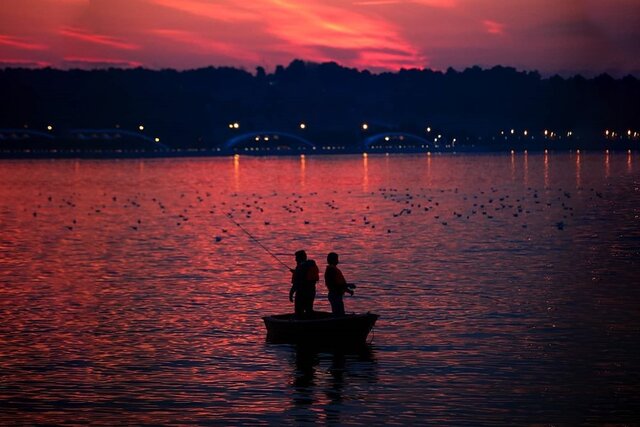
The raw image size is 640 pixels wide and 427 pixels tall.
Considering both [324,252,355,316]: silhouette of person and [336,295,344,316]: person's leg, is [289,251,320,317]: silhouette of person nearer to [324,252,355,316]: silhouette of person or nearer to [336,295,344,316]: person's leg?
[324,252,355,316]: silhouette of person

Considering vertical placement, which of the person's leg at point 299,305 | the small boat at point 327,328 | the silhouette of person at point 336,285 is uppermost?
the silhouette of person at point 336,285

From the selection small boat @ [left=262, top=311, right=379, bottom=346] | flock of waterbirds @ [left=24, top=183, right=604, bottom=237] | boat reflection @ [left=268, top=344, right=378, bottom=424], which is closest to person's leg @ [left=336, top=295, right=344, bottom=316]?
small boat @ [left=262, top=311, right=379, bottom=346]

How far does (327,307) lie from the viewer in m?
32.4

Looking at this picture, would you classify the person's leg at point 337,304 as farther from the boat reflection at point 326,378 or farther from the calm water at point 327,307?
the calm water at point 327,307

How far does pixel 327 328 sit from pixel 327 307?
7.06 metres

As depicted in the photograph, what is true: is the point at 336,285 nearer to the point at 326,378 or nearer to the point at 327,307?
the point at 326,378

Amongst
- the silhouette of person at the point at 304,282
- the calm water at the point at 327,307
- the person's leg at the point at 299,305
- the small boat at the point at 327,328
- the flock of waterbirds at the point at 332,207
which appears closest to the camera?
the calm water at the point at 327,307

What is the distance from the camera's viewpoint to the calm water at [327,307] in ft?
69.4

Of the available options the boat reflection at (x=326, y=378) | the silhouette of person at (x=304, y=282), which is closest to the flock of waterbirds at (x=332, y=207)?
the silhouette of person at (x=304, y=282)

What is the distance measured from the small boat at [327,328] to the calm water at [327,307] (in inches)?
13.8

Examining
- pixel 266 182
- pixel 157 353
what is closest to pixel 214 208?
pixel 266 182

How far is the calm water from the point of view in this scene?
21141 millimetres

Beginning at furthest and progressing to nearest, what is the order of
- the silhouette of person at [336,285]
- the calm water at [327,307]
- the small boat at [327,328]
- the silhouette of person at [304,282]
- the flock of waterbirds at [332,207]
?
the flock of waterbirds at [332,207] → the silhouette of person at [304,282] → the silhouette of person at [336,285] → the small boat at [327,328] → the calm water at [327,307]

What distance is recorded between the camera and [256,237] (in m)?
59.1
